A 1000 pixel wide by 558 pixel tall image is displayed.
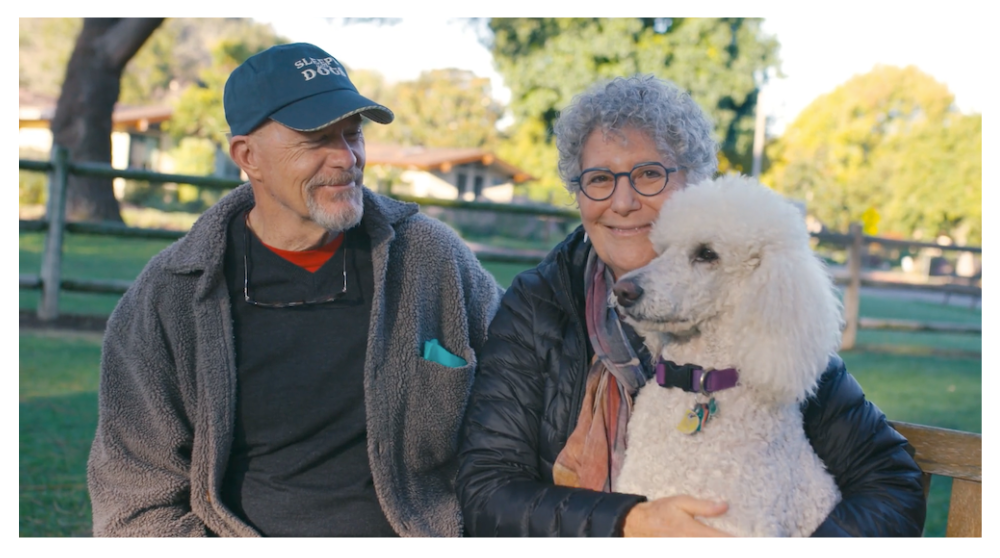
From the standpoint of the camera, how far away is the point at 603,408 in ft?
5.90

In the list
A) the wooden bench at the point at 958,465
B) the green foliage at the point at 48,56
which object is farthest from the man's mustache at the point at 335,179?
the green foliage at the point at 48,56

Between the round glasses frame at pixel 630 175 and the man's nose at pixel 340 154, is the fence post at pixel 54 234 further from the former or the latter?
the round glasses frame at pixel 630 175

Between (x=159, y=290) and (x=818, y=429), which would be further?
(x=159, y=290)

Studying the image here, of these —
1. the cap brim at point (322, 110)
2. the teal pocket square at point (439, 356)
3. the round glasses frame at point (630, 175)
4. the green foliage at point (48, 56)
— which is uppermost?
the green foliage at point (48, 56)

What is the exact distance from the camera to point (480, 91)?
36344 mm

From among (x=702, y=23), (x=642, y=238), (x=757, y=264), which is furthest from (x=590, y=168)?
(x=702, y=23)

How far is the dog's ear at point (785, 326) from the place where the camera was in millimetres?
1593

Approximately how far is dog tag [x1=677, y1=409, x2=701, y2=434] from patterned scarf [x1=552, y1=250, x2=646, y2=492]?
0.16 metres

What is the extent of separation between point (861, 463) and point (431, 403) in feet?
3.15

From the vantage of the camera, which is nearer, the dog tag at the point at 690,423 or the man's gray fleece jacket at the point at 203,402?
the dog tag at the point at 690,423

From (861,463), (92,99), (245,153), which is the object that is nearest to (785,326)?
(861,463)

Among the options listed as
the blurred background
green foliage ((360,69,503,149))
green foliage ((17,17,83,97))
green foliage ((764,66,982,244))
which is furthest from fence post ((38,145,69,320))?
green foliage ((17,17,83,97))

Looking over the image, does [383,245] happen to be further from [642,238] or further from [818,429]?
[818,429]

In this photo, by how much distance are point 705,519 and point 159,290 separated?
1.34 meters
